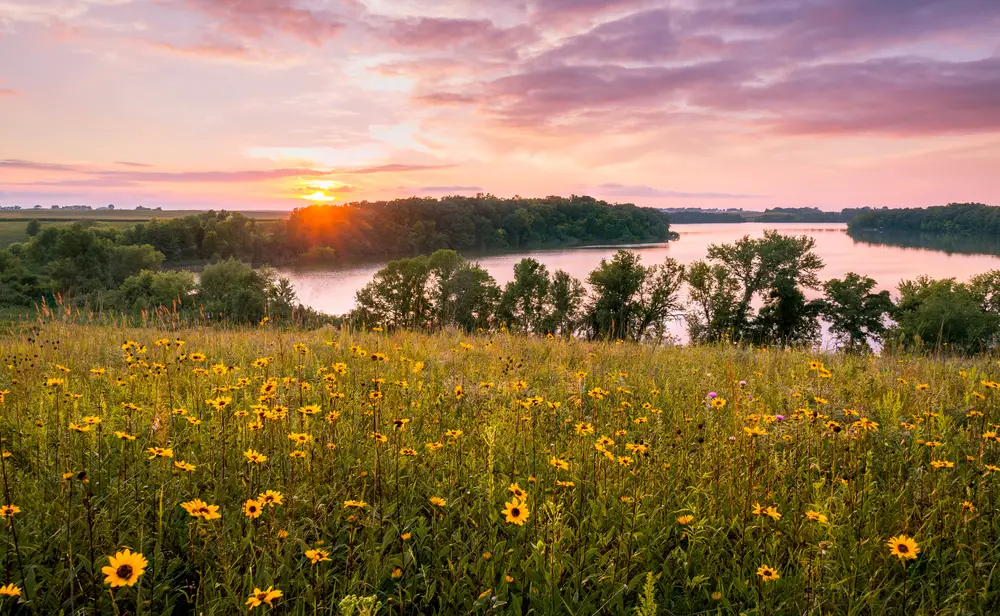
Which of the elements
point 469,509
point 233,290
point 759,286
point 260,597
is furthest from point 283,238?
point 260,597

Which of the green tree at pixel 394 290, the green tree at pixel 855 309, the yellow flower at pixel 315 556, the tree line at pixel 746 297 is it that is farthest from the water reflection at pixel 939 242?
the yellow flower at pixel 315 556

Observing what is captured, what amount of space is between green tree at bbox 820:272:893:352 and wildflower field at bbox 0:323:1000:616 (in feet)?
148

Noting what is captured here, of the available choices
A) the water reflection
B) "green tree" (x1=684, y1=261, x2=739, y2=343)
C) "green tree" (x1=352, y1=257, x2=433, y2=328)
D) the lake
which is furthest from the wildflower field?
the water reflection

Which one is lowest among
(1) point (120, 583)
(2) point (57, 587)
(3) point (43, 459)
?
(2) point (57, 587)

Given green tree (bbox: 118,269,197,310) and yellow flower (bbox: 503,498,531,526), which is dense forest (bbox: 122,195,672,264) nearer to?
green tree (bbox: 118,269,197,310)

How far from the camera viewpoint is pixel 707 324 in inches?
1679

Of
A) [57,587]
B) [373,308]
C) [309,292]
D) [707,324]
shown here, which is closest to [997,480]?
[57,587]

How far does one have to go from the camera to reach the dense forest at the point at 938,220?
4808 inches

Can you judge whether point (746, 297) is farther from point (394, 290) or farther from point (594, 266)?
point (594, 266)

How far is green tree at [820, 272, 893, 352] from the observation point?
139ft

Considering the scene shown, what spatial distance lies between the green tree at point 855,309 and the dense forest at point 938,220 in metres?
114

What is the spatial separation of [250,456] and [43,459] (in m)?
1.55

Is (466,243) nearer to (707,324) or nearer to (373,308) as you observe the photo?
(373,308)

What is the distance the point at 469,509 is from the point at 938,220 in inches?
6933
